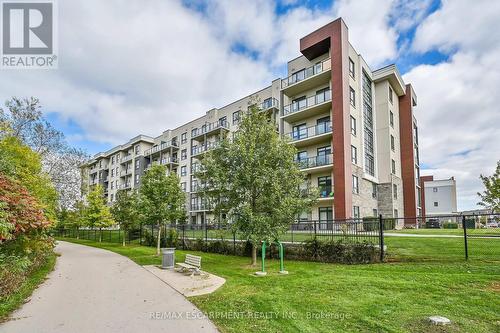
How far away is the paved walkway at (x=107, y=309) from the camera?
6109 mm

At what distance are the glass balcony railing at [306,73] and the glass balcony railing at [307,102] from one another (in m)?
1.98

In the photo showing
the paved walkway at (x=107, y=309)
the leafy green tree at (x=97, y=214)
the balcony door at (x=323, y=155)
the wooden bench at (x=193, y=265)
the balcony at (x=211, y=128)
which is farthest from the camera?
the balcony at (x=211, y=128)

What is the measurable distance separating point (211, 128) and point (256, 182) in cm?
3216

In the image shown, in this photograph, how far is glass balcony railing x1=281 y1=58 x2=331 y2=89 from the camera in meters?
28.6

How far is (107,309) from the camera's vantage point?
739cm

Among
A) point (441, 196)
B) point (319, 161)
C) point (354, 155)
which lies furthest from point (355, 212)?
point (441, 196)

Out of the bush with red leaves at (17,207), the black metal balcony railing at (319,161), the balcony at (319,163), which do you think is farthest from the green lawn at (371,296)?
the black metal balcony railing at (319,161)

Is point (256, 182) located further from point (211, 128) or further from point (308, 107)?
point (211, 128)

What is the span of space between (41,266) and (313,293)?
12840 millimetres

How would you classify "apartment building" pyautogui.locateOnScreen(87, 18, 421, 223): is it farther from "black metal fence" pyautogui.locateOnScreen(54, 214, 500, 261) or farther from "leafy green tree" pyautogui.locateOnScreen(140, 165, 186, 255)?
"black metal fence" pyautogui.locateOnScreen(54, 214, 500, 261)

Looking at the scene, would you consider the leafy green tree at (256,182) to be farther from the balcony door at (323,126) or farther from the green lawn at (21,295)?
the balcony door at (323,126)

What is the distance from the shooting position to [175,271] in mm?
13117

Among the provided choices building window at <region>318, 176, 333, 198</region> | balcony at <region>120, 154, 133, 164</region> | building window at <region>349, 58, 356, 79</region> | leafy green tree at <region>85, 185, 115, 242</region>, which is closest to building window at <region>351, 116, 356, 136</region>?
building window at <region>349, 58, 356, 79</region>

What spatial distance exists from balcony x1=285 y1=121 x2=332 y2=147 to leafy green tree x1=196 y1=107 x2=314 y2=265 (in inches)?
556
